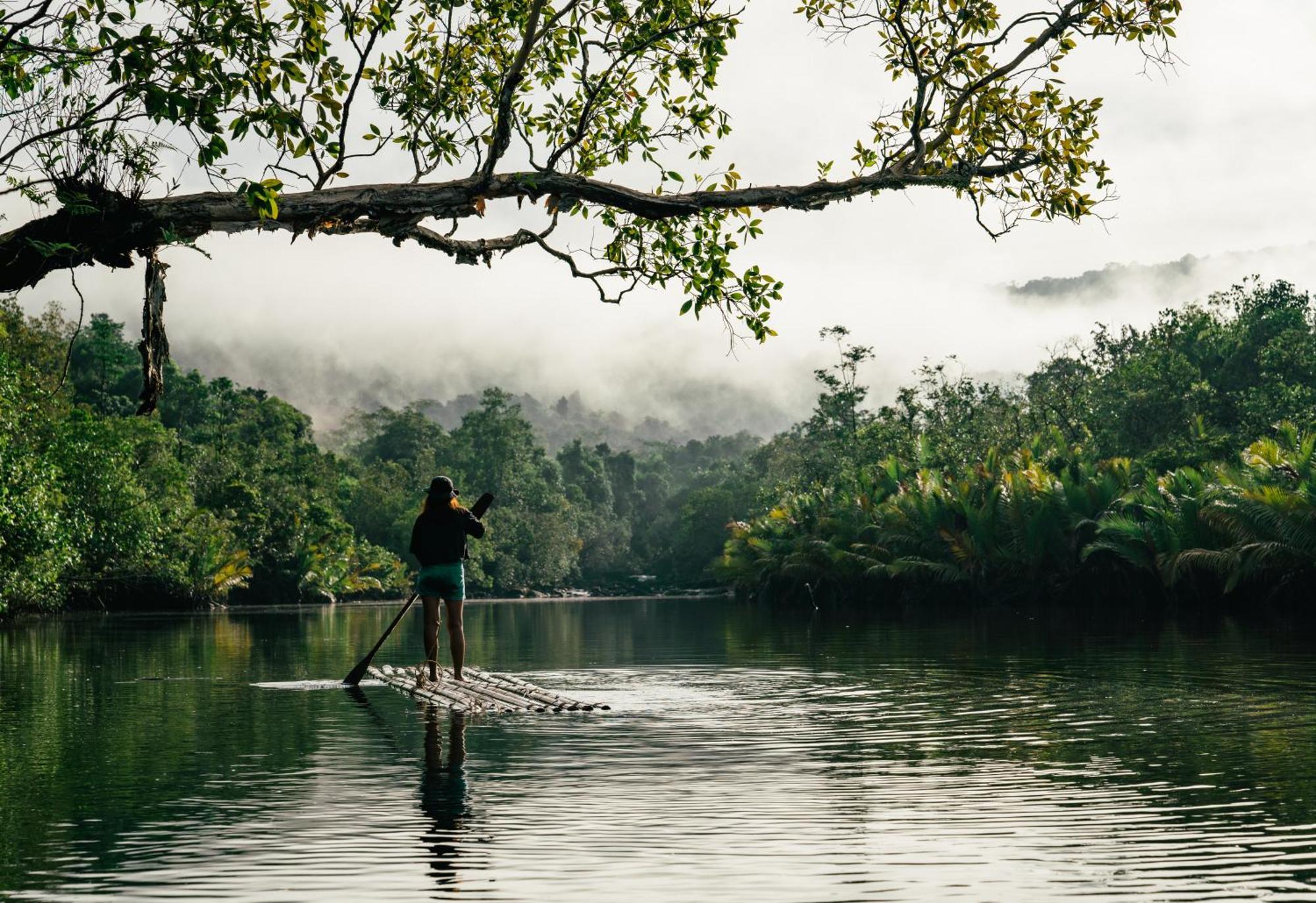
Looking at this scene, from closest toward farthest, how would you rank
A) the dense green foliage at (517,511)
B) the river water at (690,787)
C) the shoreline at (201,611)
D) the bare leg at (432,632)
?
the river water at (690,787) < the bare leg at (432,632) < the shoreline at (201,611) < the dense green foliage at (517,511)

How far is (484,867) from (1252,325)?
48352 mm

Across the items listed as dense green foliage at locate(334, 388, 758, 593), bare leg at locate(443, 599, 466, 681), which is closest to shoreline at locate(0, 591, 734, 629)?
dense green foliage at locate(334, 388, 758, 593)

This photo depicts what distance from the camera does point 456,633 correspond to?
14953 mm

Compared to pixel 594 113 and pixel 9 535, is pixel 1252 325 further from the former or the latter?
pixel 594 113

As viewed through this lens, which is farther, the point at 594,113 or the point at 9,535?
the point at 9,535

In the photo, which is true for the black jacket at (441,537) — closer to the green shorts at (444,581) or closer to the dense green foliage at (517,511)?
the green shorts at (444,581)

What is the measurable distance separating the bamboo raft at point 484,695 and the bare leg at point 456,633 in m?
0.16

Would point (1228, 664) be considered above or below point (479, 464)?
below

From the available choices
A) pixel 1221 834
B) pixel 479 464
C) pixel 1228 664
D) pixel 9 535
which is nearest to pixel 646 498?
pixel 479 464

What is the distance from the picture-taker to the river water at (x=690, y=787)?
602cm

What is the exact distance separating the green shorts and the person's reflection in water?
2357mm

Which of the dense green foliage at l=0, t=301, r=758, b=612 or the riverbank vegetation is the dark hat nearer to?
the dense green foliage at l=0, t=301, r=758, b=612

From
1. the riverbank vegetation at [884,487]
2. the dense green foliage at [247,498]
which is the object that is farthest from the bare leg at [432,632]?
the riverbank vegetation at [884,487]

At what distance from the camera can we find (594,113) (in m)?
12.4
